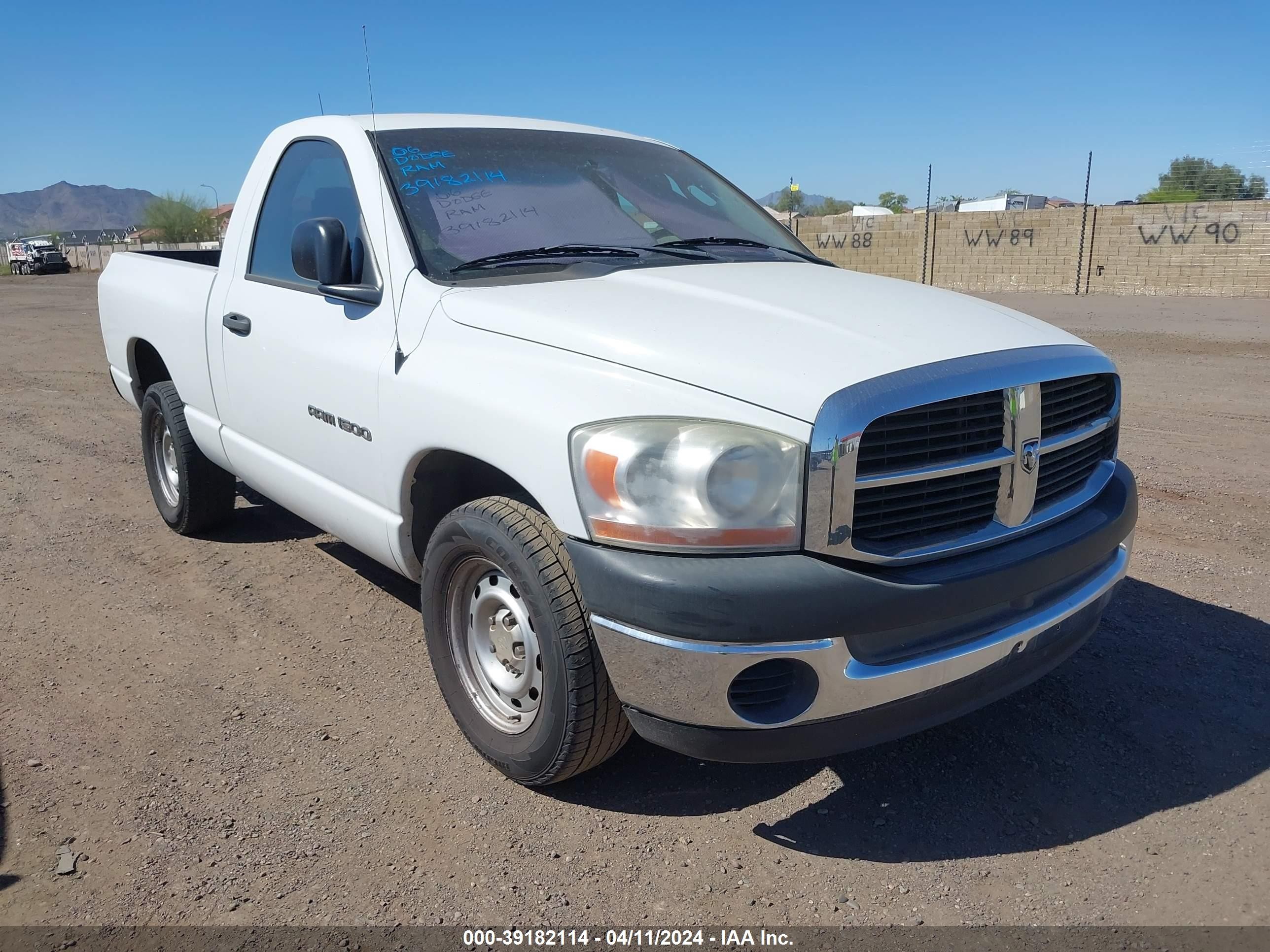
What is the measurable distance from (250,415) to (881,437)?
2.72 m

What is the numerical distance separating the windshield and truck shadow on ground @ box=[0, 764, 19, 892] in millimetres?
1984

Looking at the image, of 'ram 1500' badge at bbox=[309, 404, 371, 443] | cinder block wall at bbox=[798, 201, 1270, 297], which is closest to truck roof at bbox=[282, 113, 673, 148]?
'ram 1500' badge at bbox=[309, 404, 371, 443]

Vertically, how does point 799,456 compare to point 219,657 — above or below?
above

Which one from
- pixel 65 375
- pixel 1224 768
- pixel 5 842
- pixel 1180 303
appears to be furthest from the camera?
pixel 1180 303

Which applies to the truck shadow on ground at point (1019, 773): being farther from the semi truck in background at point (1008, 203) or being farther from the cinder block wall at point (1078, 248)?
the semi truck in background at point (1008, 203)

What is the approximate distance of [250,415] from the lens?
13.0ft

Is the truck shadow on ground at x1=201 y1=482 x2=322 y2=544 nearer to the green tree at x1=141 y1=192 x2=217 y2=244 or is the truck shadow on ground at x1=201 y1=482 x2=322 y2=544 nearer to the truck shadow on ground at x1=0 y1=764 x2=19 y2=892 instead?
the truck shadow on ground at x1=0 y1=764 x2=19 y2=892

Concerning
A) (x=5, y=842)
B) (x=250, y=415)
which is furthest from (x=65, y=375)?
(x=5, y=842)

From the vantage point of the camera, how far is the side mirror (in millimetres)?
3176

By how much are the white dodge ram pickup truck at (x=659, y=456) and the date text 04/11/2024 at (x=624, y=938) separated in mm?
416

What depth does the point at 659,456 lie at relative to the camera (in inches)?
89.5

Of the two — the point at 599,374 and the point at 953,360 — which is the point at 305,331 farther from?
the point at 953,360

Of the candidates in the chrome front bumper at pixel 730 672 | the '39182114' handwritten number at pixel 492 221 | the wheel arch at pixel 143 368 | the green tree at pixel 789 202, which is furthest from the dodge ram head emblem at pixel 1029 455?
the green tree at pixel 789 202

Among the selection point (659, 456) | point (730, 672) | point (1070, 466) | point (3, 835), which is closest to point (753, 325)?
point (659, 456)
